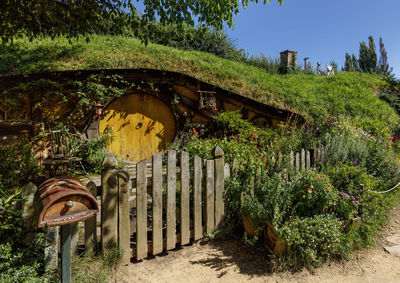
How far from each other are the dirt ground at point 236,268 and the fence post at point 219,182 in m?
0.40

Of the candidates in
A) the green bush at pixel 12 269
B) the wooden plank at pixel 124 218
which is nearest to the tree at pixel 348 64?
the wooden plank at pixel 124 218

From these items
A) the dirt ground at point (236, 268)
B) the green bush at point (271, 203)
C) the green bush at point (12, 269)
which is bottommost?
the dirt ground at point (236, 268)

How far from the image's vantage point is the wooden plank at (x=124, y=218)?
7.70 ft

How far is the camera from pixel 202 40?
12469mm

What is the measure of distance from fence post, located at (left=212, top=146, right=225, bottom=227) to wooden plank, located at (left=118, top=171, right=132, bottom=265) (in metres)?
1.23

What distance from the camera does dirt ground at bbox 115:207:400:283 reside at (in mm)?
2447

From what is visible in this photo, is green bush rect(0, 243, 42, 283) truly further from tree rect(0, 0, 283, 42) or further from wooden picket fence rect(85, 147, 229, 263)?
tree rect(0, 0, 283, 42)

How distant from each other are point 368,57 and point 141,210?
918 inches

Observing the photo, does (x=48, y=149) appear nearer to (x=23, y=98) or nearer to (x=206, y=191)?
(x=23, y=98)

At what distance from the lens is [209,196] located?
3.08m

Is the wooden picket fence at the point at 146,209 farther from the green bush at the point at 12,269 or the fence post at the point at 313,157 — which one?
the fence post at the point at 313,157

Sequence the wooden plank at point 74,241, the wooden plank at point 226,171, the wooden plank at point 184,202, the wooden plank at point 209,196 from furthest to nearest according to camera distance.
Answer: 1. the wooden plank at point 226,171
2. the wooden plank at point 209,196
3. the wooden plank at point 184,202
4. the wooden plank at point 74,241

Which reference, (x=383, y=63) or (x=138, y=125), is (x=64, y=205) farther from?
(x=383, y=63)

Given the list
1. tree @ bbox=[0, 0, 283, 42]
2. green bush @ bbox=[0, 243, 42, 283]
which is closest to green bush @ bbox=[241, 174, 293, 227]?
green bush @ bbox=[0, 243, 42, 283]
